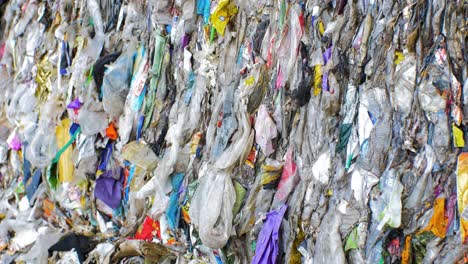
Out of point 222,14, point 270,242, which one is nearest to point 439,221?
point 270,242

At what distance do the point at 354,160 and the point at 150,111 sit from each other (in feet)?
3.97

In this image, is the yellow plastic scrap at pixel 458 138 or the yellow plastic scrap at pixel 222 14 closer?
the yellow plastic scrap at pixel 458 138

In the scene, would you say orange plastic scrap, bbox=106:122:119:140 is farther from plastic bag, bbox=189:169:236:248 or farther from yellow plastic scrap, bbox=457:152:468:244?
yellow plastic scrap, bbox=457:152:468:244

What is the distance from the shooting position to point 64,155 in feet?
12.4

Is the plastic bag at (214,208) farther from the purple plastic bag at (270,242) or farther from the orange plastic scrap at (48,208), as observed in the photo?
the orange plastic scrap at (48,208)

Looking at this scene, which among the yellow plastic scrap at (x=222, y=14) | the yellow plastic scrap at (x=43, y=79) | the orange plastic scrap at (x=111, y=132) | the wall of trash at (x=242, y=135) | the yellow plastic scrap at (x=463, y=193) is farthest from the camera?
the yellow plastic scrap at (x=43, y=79)

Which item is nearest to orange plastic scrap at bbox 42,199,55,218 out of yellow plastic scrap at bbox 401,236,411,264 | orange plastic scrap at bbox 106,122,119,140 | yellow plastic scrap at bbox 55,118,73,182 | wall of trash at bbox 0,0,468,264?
wall of trash at bbox 0,0,468,264

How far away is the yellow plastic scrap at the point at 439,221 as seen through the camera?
2.17 m

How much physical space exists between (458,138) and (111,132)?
5.99ft

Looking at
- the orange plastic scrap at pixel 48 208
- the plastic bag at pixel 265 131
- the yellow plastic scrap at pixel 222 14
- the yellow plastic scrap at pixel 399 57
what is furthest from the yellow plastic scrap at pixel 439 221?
the orange plastic scrap at pixel 48 208

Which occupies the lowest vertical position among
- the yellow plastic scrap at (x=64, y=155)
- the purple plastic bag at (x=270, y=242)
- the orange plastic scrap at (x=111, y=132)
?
the purple plastic bag at (x=270, y=242)

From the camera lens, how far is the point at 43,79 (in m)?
4.14

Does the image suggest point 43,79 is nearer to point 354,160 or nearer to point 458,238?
point 354,160

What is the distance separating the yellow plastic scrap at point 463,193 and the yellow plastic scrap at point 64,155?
213 cm
